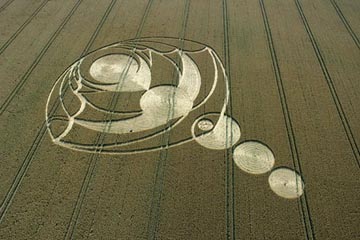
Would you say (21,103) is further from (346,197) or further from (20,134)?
(346,197)

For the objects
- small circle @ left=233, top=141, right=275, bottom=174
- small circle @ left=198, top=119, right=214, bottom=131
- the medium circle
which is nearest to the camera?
small circle @ left=233, top=141, right=275, bottom=174

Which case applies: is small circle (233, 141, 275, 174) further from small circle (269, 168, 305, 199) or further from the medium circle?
the medium circle

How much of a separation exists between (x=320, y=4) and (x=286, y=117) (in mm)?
13812

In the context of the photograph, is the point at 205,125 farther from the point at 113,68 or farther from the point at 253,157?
the point at 113,68

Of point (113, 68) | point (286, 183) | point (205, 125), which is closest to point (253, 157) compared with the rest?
point (286, 183)

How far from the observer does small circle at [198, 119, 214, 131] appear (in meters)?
14.4

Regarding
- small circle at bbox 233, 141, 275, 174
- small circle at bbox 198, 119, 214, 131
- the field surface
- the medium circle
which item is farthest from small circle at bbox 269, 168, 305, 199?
the medium circle

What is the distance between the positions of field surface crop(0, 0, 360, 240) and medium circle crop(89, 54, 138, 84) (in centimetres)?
9

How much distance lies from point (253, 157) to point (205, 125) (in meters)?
2.55

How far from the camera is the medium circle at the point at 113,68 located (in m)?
17.1

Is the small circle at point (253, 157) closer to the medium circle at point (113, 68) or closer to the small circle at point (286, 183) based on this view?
the small circle at point (286, 183)

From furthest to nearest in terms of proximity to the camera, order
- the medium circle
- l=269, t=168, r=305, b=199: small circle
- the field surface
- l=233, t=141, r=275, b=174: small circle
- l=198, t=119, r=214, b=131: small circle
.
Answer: the medium circle
l=198, t=119, r=214, b=131: small circle
l=233, t=141, r=275, b=174: small circle
l=269, t=168, r=305, b=199: small circle
the field surface

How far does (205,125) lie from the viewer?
1454 centimetres

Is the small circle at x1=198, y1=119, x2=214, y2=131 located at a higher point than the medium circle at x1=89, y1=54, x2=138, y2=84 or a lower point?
higher
